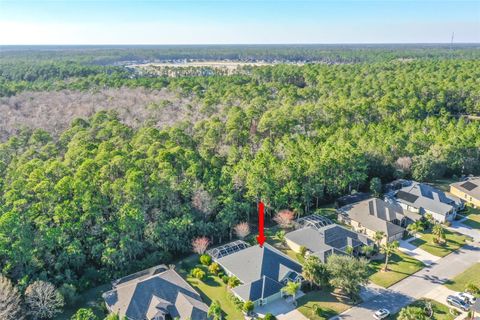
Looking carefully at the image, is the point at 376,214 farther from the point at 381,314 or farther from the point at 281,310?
the point at 281,310

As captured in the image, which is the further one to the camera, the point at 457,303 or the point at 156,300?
the point at 457,303

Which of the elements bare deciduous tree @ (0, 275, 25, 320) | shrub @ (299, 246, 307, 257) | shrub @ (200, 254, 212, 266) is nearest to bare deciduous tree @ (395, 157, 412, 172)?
shrub @ (299, 246, 307, 257)

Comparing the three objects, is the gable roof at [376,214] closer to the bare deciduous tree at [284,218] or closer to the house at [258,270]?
the bare deciduous tree at [284,218]

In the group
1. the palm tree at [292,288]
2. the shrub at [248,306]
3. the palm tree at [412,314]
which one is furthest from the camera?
the palm tree at [292,288]

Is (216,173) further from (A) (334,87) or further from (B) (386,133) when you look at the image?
(A) (334,87)

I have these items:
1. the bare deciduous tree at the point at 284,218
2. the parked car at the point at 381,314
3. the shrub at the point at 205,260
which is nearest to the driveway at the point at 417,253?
the parked car at the point at 381,314

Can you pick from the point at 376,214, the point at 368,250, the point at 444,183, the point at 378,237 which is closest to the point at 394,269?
the point at 368,250
